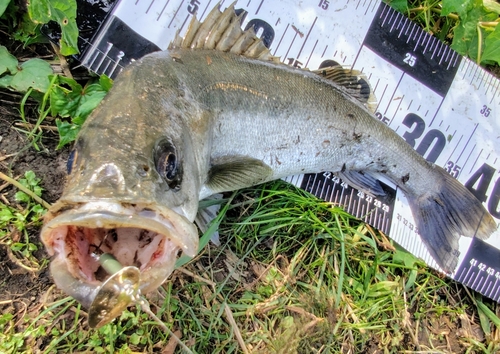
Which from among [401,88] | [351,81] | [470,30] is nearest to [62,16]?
[351,81]

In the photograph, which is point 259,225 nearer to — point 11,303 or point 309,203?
point 309,203

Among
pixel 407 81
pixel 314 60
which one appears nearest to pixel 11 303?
pixel 314 60

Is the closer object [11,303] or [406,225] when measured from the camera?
[11,303]

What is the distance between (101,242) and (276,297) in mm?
1683

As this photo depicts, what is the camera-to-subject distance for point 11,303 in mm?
2947

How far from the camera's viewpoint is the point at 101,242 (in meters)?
2.16

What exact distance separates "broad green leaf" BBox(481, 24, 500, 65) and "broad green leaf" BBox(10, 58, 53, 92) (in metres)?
3.91

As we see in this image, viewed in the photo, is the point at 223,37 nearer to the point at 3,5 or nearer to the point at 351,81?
the point at 351,81

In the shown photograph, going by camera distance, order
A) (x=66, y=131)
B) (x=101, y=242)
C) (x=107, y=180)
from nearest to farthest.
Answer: (x=107, y=180), (x=101, y=242), (x=66, y=131)

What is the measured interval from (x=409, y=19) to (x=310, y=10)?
1006mm

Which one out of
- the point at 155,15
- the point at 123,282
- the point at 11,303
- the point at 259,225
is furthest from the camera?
the point at 259,225

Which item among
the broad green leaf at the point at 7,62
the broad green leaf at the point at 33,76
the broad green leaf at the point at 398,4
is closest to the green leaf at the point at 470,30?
the broad green leaf at the point at 398,4

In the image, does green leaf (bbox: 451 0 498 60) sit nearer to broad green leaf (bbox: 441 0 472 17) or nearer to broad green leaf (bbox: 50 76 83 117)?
broad green leaf (bbox: 441 0 472 17)

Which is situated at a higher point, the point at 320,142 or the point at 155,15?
the point at 155,15
